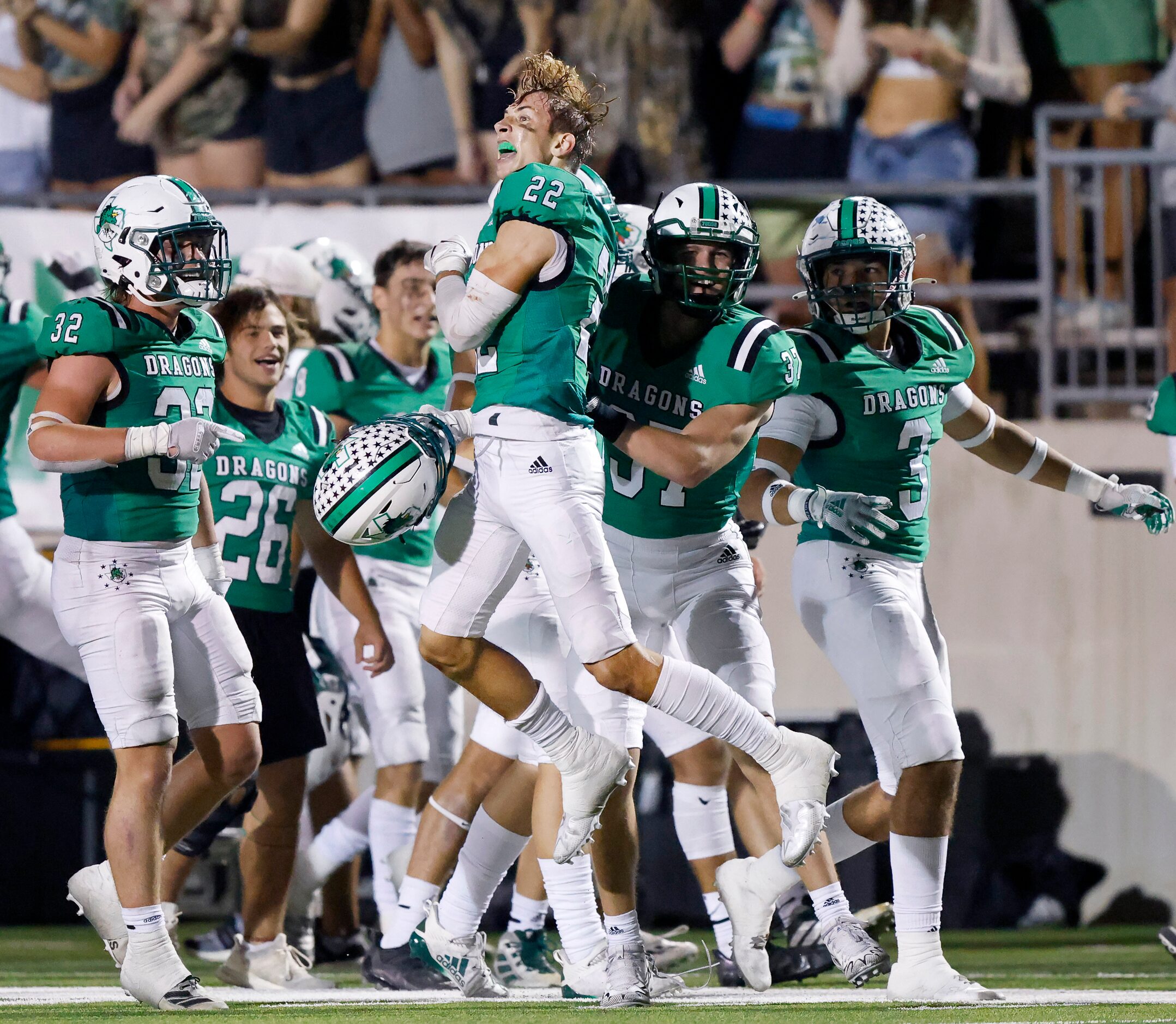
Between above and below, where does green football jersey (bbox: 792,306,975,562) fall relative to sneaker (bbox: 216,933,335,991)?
above

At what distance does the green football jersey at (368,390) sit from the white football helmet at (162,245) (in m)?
1.63

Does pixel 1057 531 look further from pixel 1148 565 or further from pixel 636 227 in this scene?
pixel 636 227

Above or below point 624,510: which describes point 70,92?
above

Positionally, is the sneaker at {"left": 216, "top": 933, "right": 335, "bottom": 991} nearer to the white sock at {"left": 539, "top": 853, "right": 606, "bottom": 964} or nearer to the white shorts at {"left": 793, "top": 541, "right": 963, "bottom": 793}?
the white sock at {"left": 539, "top": 853, "right": 606, "bottom": 964}

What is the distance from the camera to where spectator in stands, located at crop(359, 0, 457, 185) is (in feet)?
28.5

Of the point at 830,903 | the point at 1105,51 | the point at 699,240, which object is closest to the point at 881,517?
the point at 699,240

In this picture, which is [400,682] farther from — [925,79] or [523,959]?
[925,79]

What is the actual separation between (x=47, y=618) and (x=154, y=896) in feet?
6.67

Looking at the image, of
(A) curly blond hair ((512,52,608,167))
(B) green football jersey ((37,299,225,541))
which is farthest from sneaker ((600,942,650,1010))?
(A) curly blond hair ((512,52,608,167))

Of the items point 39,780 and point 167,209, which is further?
point 39,780

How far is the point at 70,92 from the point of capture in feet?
28.9

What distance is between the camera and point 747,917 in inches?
193

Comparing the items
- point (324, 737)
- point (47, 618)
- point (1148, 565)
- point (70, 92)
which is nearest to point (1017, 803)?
point (1148, 565)

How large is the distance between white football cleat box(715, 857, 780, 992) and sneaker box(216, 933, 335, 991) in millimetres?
1248
